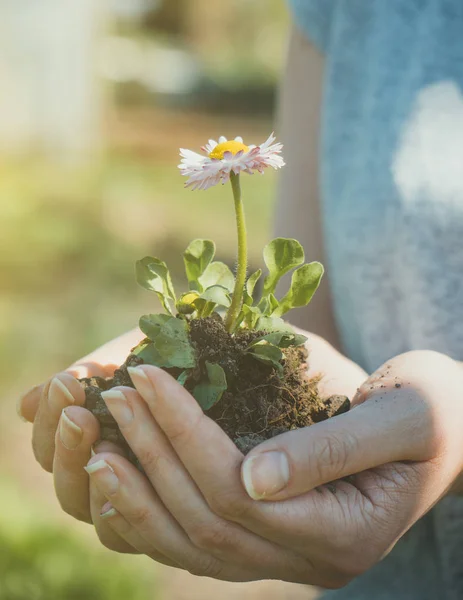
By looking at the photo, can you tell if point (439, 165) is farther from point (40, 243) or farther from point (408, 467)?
point (40, 243)

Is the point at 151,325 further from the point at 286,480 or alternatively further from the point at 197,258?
the point at 286,480

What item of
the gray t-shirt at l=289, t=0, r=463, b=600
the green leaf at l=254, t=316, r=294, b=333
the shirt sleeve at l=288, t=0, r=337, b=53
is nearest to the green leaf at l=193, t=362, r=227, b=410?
the green leaf at l=254, t=316, r=294, b=333

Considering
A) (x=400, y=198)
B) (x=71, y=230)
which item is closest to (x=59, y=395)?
(x=400, y=198)

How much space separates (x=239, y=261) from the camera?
1058 millimetres

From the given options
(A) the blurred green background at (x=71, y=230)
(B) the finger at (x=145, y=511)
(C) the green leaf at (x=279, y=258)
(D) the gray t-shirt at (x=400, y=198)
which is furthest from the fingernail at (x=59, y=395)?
(A) the blurred green background at (x=71, y=230)

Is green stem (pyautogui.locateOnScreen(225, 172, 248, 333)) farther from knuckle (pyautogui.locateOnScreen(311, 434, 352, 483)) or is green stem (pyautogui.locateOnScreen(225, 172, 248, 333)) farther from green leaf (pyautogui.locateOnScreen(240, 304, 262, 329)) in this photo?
knuckle (pyautogui.locateOnScreen(311, 434, 352, 483))

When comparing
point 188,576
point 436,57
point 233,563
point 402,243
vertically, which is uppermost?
point 436,57

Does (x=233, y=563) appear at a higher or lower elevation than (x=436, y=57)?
lower

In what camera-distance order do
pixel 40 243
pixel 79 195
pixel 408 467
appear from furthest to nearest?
1. pixel 79 195
2. pixel 40 243
3. pixel 408 467

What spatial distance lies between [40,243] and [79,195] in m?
0.98

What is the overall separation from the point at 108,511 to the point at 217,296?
348 millimetres

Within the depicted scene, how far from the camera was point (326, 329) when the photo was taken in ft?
5.86

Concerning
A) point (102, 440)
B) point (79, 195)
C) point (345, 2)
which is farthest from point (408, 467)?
point (79, 195)

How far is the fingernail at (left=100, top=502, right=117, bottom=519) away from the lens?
104 centimetres
